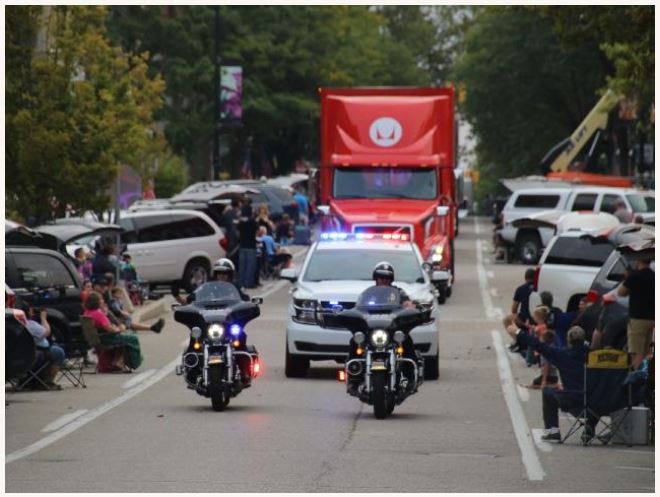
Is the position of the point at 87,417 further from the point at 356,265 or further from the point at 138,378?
the point at 356,265

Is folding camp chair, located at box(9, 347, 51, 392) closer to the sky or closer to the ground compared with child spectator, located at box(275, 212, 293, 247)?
closer to the sky

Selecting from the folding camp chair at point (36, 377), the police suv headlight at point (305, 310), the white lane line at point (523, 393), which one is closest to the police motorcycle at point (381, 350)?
the white lane line at point (523, 393)

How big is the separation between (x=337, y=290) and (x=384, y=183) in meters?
15.2

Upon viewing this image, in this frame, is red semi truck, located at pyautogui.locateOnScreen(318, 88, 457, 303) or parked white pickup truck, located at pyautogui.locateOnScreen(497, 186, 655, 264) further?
parked white pickup truck, located at pyautogui.locateOnScreen(497, 186, 655, 264)

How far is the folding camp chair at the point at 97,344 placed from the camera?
84.3 ft

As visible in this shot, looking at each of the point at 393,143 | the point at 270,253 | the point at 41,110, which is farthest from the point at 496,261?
the point at 41,110

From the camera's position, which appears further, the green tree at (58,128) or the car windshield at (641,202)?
the car windshield at (641,202)

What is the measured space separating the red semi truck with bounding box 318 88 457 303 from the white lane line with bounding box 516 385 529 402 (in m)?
14.5

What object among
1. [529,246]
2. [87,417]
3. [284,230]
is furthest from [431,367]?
[284,230]

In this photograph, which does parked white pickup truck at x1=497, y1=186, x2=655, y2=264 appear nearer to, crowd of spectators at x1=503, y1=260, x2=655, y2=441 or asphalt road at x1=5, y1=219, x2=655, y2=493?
crowd of spectators at x1=503, y1=260, x2=655, y2=441

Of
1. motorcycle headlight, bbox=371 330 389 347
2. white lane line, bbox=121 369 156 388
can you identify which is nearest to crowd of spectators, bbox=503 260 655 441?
motorcycle headlight, bbox=371 330 389 347

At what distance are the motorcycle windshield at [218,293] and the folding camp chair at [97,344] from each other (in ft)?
14.9

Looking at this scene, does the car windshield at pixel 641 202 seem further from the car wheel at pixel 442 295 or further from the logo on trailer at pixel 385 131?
the logo on trailer at pixel 385 131

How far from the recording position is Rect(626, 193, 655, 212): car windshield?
50.9 meters
